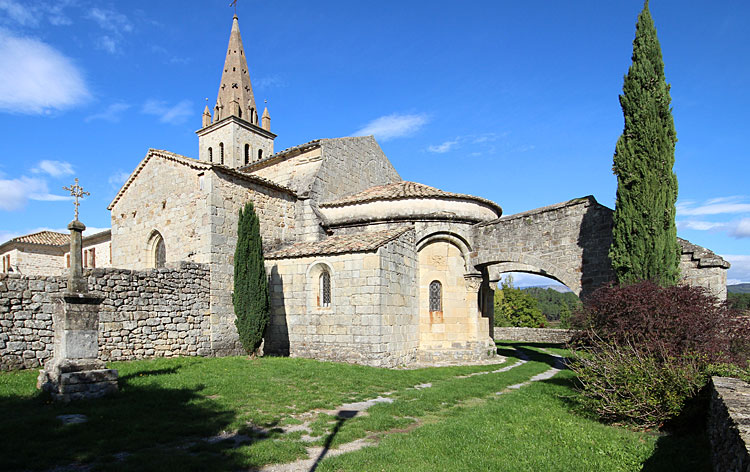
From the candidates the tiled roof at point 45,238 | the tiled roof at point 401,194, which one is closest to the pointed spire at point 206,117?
the tiled roof at point 45,238

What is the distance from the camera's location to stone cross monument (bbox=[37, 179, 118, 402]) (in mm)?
7516

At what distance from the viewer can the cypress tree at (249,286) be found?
13.8m

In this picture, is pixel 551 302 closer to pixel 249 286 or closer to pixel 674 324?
pixel 249 286

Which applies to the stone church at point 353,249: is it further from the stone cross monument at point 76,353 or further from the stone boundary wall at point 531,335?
the stone boundary wall at point 531,335

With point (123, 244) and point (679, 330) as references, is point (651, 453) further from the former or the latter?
point (123, 244)

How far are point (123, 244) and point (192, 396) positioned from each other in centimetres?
1177

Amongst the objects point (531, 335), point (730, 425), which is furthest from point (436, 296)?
Answer: point (531, 335)

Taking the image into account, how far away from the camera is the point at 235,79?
106ft

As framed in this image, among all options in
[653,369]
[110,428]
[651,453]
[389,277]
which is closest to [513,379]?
[389,277]

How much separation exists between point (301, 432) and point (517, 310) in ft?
124

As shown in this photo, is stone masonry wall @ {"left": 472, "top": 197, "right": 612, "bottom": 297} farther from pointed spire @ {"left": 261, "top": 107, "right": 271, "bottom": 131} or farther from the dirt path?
pointed spire @ {"left": 261, "top": 107, "right": 271, "bottom": 131}

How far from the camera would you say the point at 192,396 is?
26.5ft

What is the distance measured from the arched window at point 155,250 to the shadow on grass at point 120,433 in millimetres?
9332

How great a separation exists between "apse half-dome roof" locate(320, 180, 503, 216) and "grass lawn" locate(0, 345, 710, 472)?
7.17m
